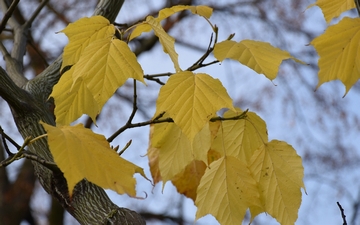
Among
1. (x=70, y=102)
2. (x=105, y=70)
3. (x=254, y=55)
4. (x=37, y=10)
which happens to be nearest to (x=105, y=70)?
(x=105, y=70)

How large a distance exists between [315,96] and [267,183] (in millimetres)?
3628

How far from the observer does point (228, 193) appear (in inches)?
31.1

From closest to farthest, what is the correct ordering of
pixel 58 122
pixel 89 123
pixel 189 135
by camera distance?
pixel 189 135, pixel 58 122, pixel 89 123

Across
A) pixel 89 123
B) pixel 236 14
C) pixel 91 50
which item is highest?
pixel 236 14

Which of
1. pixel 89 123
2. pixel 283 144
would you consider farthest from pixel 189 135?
pixel 89 123

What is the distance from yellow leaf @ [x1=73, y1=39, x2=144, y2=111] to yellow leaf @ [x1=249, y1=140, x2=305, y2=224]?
282 mm

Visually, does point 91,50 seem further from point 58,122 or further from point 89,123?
point 89,123

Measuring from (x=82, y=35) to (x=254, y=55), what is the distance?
264 mm

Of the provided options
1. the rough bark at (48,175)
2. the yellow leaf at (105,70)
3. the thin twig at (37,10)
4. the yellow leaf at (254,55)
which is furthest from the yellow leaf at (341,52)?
the thin twig at (37,10)

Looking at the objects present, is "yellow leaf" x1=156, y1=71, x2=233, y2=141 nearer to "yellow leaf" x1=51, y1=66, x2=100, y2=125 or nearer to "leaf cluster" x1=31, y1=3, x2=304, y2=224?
"leaf cluster" x1=31, y1=3, x2=304, y2=224

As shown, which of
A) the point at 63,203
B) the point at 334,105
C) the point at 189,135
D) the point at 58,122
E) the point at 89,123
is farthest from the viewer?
the point at 334,105

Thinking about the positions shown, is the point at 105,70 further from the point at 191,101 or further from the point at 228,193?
the point at 228,193

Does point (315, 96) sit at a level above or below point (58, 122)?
above

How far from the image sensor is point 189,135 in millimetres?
635
